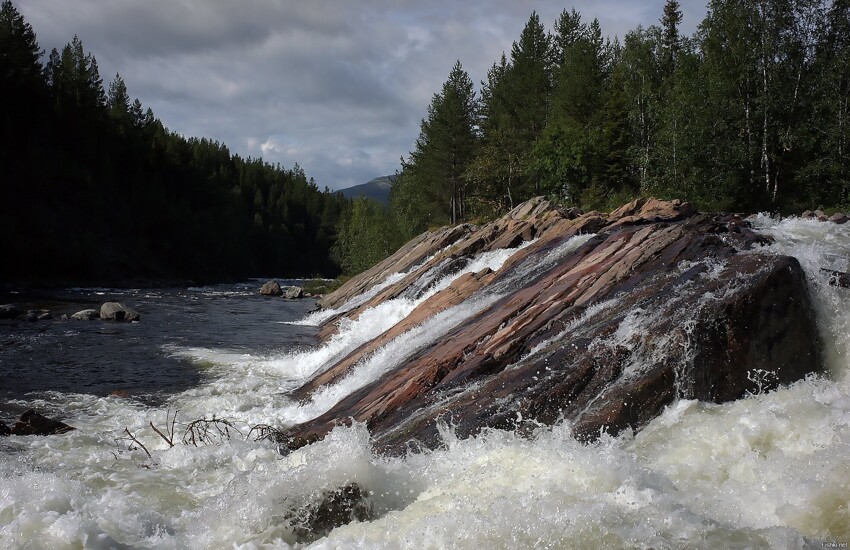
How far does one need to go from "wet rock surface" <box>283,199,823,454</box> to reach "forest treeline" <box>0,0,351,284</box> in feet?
177

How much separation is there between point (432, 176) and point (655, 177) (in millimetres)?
21367

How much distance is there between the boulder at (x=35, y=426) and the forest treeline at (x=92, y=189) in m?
49.3

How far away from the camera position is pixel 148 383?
58.3 ft

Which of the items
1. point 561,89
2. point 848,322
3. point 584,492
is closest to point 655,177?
point 561,89

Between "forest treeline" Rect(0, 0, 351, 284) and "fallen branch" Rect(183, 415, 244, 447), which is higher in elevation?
"forest treeline" Rect(0, 0, 351, 284)

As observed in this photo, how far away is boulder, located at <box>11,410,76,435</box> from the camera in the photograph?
12016 mm

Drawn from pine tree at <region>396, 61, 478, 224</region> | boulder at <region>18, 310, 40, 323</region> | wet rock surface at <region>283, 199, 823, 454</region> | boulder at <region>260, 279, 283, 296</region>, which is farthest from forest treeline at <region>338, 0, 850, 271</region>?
boulder at <region>18, 310, 40, 323</region>

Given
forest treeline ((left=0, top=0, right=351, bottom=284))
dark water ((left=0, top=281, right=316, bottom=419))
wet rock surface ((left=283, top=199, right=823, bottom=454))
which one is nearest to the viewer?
wet rock surface ((left=283, top=199, right=823, bottom=454))

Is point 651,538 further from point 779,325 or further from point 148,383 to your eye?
point 148,383

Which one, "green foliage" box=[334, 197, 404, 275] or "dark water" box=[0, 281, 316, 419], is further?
"green foliage" box=[334, 197, 404, 275]

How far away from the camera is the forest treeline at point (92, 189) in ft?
205

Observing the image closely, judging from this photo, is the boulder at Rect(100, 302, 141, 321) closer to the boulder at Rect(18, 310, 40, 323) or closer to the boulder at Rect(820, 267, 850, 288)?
the boulder at Rect(18, 310, 40, 323)

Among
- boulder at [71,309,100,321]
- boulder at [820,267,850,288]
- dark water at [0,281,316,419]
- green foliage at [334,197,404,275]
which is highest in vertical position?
green foliage at [334,197,404,275]

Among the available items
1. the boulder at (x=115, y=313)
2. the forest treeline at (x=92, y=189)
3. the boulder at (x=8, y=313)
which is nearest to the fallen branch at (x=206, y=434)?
the boulder at (x=115, y=313)
